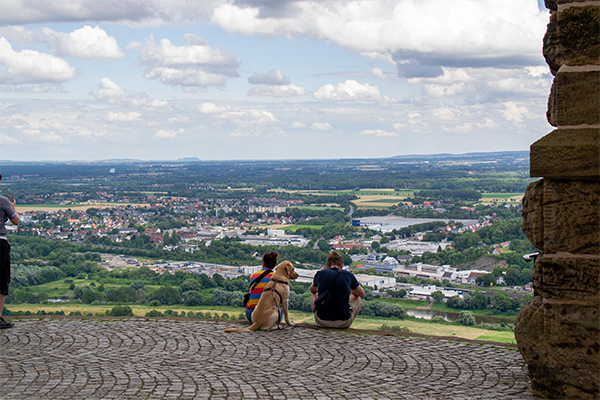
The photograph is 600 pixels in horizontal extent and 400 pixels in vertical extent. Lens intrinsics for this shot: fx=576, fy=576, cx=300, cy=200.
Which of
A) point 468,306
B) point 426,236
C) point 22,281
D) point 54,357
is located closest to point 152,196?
point 426,236

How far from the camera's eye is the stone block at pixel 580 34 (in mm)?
4652

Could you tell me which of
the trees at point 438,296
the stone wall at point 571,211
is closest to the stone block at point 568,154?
the stone wall at point 571,211

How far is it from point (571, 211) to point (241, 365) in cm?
361

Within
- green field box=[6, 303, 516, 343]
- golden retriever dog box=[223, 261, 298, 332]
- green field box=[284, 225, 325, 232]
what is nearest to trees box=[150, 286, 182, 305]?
green field box=[6, 303, 516, 343]

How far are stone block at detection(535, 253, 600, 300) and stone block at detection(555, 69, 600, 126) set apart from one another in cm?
111

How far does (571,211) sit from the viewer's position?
4645 millimetres

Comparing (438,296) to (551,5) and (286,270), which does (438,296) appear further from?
(551,5)

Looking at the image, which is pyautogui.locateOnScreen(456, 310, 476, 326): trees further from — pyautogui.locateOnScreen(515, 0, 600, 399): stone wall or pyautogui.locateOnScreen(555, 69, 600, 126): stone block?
pyautogui.locateOnScreen(555, 69, 600, 126): stone block

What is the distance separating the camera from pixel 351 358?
647 centimetres

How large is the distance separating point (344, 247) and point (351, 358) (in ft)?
116

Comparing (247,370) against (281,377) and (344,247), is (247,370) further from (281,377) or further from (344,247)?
(344,247)

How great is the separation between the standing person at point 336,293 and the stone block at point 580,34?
4.15 meters

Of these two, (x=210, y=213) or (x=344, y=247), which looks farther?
(x=210, y=213)

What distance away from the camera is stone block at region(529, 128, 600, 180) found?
4555mm
